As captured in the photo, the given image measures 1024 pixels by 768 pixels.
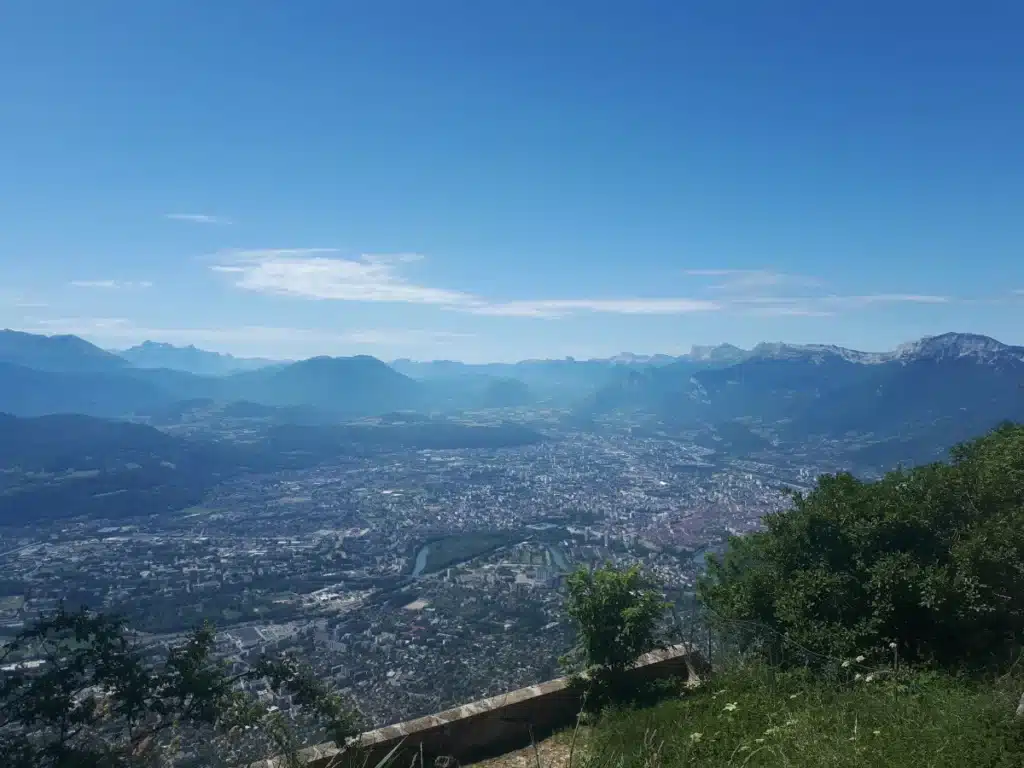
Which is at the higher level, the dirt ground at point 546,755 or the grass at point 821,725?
the grass at point 821,725

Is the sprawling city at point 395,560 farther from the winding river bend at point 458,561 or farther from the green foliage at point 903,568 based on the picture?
the green foliage at point 903,568

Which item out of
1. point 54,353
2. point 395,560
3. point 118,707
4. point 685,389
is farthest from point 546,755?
point 54,353

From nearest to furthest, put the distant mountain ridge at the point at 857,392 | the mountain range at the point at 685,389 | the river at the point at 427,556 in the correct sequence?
the river at the point at 427,556 → the distant mountain ridge at the point at 857,392 → the mountain range at the point at 685,389

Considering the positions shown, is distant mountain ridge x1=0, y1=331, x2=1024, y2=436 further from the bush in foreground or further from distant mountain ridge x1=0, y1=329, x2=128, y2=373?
the bush in foreground

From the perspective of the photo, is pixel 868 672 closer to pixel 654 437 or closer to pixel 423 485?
pixel 423 485

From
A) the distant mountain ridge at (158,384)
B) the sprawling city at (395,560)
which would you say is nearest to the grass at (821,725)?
the sprawling city at (395,560)

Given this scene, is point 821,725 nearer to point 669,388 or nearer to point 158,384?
point 669,388
